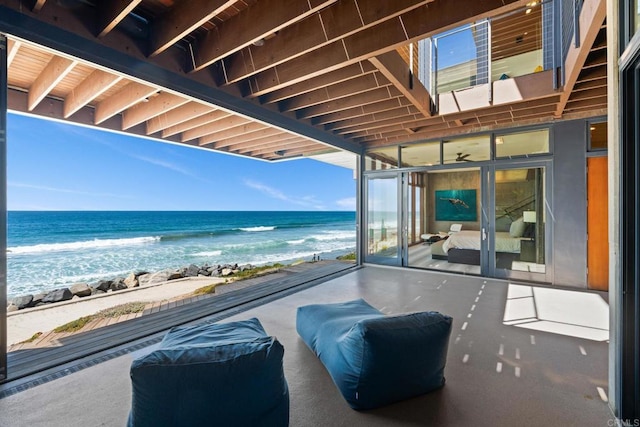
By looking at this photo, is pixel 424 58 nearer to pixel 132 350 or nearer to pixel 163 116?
pixel 163 116

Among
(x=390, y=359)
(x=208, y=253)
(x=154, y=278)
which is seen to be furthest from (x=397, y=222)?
(x=208, y=253)

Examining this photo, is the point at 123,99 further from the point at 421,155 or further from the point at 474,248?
the point at 474,248

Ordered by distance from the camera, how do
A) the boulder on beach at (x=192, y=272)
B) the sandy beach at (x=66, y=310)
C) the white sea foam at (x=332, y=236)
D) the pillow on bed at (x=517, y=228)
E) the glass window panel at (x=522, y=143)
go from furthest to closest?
the white sea foam at (x=332, y=236)
the boulder on beach at (x=192, y=272)
the pillow on bed at (x=517, y=228)
the glass window panel at (x=522, y=143)
the sandy beach at (x=66, y=310)

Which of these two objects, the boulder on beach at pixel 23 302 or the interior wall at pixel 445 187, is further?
the interior wall at pixel 445 187

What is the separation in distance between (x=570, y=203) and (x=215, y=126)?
633 centimetres

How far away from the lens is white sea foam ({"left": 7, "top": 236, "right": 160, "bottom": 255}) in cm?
1443

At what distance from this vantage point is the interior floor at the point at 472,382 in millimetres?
1781

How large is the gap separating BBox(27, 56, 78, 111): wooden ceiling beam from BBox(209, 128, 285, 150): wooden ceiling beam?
9.87 feet

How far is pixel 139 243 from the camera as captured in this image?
17.1 metres

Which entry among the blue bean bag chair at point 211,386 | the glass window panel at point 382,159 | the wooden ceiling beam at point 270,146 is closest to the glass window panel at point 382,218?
the glass window panel at point 382,159

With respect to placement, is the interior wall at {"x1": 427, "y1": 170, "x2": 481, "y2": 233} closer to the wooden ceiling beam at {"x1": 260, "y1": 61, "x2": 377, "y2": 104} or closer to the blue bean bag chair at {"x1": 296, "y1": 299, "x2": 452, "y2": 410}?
the wooden ceiling beam at {"x1": 260, "y1": 61, "x2": 377, "y2": 104}

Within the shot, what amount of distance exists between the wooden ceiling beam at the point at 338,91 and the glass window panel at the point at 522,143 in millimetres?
3257

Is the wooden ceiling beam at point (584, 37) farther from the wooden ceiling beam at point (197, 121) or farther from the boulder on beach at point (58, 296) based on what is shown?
the boulder on beach at point (58, 296)

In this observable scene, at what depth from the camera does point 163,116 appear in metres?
4.91
